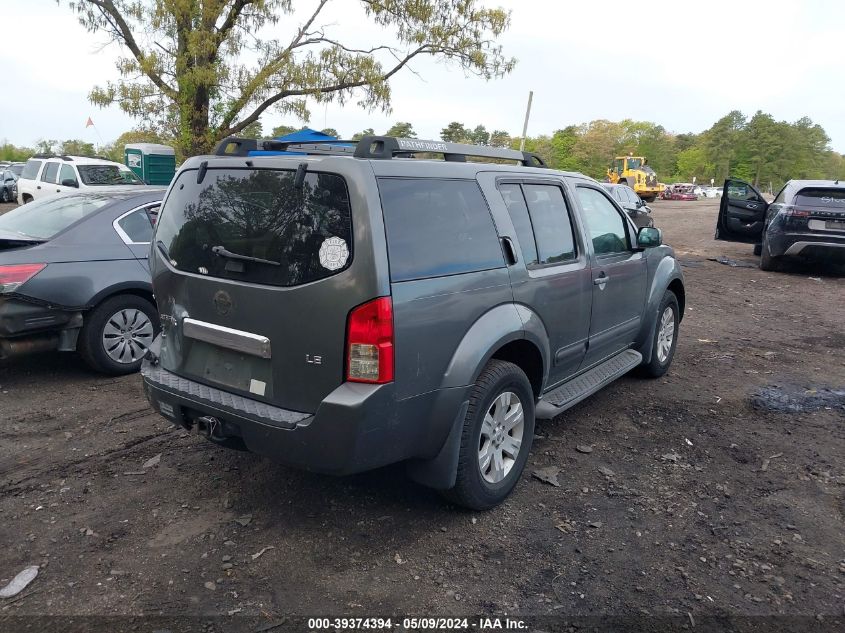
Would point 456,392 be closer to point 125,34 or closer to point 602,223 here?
point 602,223

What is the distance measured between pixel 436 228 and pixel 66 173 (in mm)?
16450

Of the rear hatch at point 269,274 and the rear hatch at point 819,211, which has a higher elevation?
the rear hatch at point 269,274

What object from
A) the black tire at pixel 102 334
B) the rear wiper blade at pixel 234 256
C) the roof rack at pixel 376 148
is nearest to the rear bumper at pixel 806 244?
the roof rack at pixel 376 148

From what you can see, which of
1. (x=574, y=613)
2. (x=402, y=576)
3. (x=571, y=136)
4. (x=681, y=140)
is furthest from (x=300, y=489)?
(x=681, y=140)

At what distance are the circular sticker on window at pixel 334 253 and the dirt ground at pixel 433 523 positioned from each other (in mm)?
1405

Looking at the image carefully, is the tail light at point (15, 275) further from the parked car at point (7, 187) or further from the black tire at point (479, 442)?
the parked car at point (7, 187)

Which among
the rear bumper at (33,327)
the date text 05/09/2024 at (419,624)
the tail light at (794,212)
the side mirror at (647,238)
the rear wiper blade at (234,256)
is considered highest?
the rear wiper blade at (234,256)

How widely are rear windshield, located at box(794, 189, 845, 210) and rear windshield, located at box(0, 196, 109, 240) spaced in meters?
11.3

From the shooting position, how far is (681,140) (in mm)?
116312

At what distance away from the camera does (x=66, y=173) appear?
54.2 ft

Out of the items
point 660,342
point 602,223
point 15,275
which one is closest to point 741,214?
point 660,342

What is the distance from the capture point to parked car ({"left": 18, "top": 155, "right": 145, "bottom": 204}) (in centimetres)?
1639

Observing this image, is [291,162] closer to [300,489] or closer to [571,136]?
[300,489]

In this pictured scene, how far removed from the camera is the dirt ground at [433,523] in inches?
112
